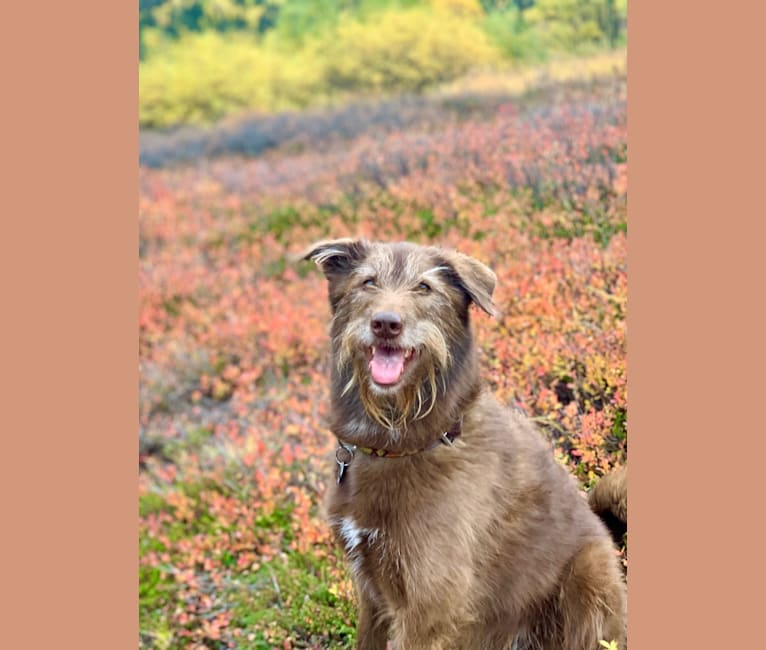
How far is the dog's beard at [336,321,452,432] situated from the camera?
3.66m

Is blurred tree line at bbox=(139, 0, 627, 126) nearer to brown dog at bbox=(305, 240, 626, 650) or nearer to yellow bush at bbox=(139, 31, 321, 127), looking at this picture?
yellow bush at bbox=(139, 31, 321, 127)

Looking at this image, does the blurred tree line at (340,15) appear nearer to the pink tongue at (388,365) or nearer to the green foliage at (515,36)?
the green foliage at (515,36)

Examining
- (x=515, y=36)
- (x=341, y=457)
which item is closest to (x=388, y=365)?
(x=341, y=457)

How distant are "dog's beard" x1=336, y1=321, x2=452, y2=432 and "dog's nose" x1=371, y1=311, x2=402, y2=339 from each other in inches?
2.8

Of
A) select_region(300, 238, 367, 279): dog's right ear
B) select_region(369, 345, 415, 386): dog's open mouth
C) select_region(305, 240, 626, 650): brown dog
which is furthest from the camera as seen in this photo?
select_region(300, 238, 367, 279): dog's right ear

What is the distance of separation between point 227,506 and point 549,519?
3.03 m

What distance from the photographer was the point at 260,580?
5641 mm

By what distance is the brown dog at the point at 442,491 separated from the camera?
12.3ft

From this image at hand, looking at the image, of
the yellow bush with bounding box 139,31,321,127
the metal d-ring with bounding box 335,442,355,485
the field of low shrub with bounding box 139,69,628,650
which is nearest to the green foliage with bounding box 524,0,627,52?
the field of low shrub with bounding box 139,69,628,650

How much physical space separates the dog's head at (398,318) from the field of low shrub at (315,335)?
126 cm

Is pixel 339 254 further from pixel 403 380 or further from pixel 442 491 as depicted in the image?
pixel 442 491

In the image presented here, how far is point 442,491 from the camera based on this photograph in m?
3.82

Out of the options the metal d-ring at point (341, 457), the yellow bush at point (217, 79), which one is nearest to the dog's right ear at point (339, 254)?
the metal d-ring at point (341, 457)

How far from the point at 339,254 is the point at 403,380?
29.1 inches
